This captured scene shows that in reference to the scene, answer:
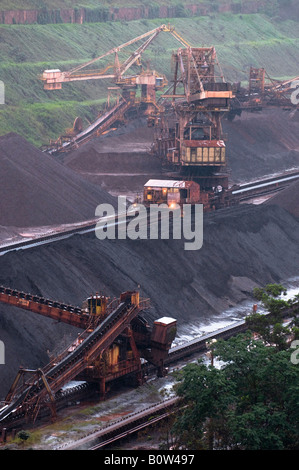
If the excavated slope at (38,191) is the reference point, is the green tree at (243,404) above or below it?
below

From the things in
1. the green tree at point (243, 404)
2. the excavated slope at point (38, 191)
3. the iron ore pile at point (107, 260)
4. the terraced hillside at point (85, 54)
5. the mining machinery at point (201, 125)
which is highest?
the terraced hillside at point (85, 54)

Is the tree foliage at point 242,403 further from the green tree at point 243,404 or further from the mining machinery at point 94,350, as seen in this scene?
the mining machinery at point 94,350

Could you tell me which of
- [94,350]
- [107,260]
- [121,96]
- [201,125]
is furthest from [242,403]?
[121,96]

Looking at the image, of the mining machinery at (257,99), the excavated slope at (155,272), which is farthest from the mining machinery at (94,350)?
the mining machinery at (257,99)

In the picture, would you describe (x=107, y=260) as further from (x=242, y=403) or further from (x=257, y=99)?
(x=257, y=99)

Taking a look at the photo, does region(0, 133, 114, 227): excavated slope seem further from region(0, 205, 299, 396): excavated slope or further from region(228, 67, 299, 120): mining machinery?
region(228, 67, 299, 120): mining machinery

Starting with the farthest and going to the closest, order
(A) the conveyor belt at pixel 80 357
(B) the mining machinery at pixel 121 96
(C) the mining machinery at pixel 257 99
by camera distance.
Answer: (C) the mining machinery at pixel 257 99 < (B) the mining machinery at pixel 121 96 < (A) the conveyor belt at pixel 80 357

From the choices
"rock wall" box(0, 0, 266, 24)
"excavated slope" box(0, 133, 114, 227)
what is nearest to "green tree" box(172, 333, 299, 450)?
"excavated slope" box(0, 133, 114, 227)
